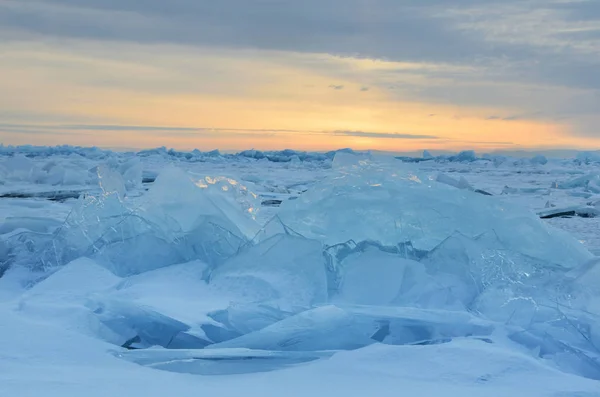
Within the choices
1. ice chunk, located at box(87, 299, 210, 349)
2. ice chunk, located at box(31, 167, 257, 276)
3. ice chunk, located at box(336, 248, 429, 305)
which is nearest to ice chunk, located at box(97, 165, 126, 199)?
ice chunk, located at box(31, 167, 257, 276)

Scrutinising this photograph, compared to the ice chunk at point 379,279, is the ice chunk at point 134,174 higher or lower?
lower

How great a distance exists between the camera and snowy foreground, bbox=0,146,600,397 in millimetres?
2193

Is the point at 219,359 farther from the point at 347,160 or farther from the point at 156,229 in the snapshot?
the point at 347,160

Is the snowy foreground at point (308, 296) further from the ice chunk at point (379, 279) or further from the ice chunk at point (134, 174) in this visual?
the ice chunk at point (134, 174)

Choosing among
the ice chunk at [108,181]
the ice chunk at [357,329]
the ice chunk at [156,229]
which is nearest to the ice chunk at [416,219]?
the ice chunk at [156,229]

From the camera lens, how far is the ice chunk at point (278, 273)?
10.2 feet

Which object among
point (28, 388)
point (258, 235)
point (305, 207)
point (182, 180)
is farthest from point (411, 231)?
point (28, 388)

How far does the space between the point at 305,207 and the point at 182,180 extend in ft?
3.17

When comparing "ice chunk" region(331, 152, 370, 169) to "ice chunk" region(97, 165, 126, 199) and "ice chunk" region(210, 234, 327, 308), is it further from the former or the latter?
"ice chunk" region(97, 165, 126, 199)

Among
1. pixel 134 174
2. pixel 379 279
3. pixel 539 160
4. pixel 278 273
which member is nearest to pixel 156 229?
pixel 278 273

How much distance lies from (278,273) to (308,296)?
0.76 ft

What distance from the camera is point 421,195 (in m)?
3.76

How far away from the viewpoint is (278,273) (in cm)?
323

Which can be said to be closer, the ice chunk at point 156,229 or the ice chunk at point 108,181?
the ice chunk at point 156,229
